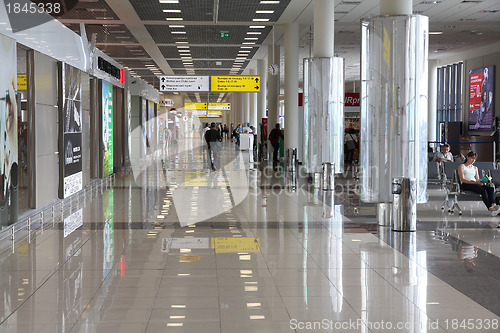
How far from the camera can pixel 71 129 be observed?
46.1 ft

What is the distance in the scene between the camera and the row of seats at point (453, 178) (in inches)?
479

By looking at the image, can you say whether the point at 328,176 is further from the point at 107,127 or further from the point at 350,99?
the point at 350,99

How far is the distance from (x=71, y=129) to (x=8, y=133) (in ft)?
15.7

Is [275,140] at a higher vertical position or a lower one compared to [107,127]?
lower

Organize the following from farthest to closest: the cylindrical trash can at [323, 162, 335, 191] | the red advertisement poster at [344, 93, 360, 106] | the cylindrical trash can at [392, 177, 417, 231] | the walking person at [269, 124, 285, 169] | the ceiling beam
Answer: the red advertisement poster at [344, 93, 360, 106] < the walking person at [269, 124, 285, 169] < the ceiling beam < the cylindrical trash can at [323, 162, 335, 191] < the cylindrical trash can at [392, 177, 417, 231]

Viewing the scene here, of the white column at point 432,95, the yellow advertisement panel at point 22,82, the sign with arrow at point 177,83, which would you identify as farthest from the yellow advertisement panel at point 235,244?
the white column at point 432,95

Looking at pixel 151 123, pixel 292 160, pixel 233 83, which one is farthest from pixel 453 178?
pixel 151 123

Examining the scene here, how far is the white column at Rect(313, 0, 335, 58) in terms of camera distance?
17.8 m

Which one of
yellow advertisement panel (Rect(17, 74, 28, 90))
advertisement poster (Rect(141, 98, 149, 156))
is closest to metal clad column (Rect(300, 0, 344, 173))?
yellow advertisement panel (Rect(17, 74, 28, 90))

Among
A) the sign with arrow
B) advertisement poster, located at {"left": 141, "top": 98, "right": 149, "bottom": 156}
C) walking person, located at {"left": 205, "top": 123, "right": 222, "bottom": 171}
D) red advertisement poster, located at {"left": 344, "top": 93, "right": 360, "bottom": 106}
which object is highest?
the sign with arrow

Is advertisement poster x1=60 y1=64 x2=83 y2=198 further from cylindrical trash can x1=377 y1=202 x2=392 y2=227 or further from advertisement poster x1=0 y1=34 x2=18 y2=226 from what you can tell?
cylindrical trash can x1=377 y1=202 x2=392 y2=227

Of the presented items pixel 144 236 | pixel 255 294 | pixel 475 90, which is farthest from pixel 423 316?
pixel 475 90

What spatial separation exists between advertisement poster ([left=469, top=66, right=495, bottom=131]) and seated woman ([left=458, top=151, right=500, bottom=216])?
59.9ft

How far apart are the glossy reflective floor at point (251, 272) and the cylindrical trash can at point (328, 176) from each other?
3727mm
